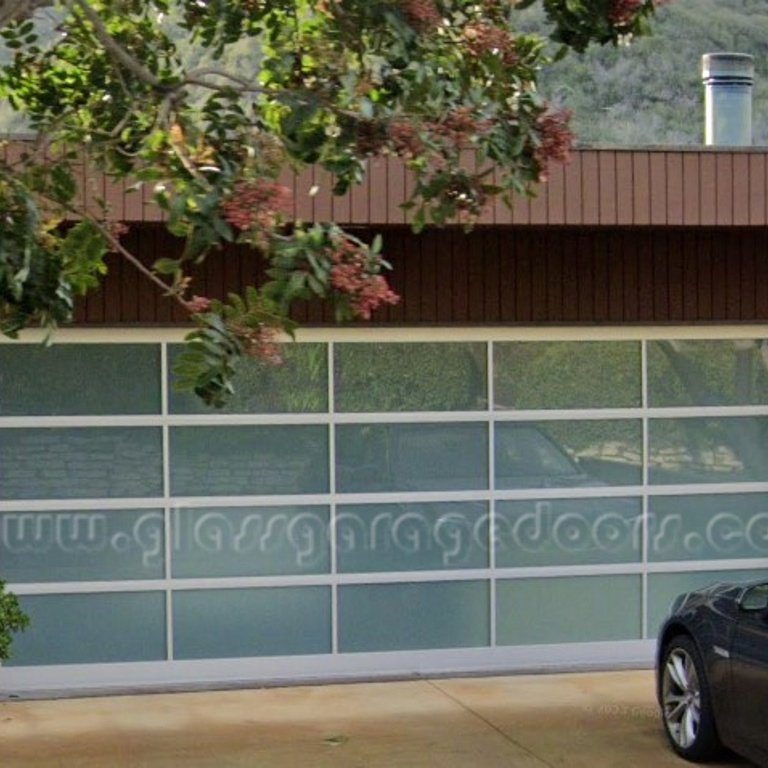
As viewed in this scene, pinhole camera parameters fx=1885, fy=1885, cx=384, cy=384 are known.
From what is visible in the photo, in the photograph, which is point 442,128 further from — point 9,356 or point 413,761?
point 9,356

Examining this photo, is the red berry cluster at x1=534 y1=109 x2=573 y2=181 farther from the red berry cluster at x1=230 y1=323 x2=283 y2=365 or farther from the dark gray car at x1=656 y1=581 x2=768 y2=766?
the dark gray car at x1=656 y1=581 x2=768 y2=766

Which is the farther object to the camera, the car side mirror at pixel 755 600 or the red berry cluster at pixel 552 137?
the car side mirror at pixel 755 600

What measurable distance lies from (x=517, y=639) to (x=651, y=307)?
2.28 meters

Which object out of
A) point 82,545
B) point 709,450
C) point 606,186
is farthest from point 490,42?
point 709,450

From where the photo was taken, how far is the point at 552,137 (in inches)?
302

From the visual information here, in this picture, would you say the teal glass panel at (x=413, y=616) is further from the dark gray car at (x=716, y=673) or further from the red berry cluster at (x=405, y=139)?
the red berry cluster at (x=405, y=139)

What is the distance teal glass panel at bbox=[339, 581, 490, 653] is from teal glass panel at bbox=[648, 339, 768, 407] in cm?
175

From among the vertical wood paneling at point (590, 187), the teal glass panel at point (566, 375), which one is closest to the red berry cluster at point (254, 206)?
the vertical wood paneling at point (590, 187)

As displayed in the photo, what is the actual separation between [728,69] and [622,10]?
513cm

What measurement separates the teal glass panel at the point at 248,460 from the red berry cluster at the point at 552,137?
13.7 feet

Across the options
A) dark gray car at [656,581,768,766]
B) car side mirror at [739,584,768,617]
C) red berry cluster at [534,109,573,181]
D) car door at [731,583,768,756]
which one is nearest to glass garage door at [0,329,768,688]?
dark gray car at [656,581,768,766]

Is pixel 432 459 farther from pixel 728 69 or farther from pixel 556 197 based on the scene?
pixel 728 69

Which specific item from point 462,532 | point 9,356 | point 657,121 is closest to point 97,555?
point 9,356

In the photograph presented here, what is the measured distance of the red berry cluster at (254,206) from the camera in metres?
6.69
